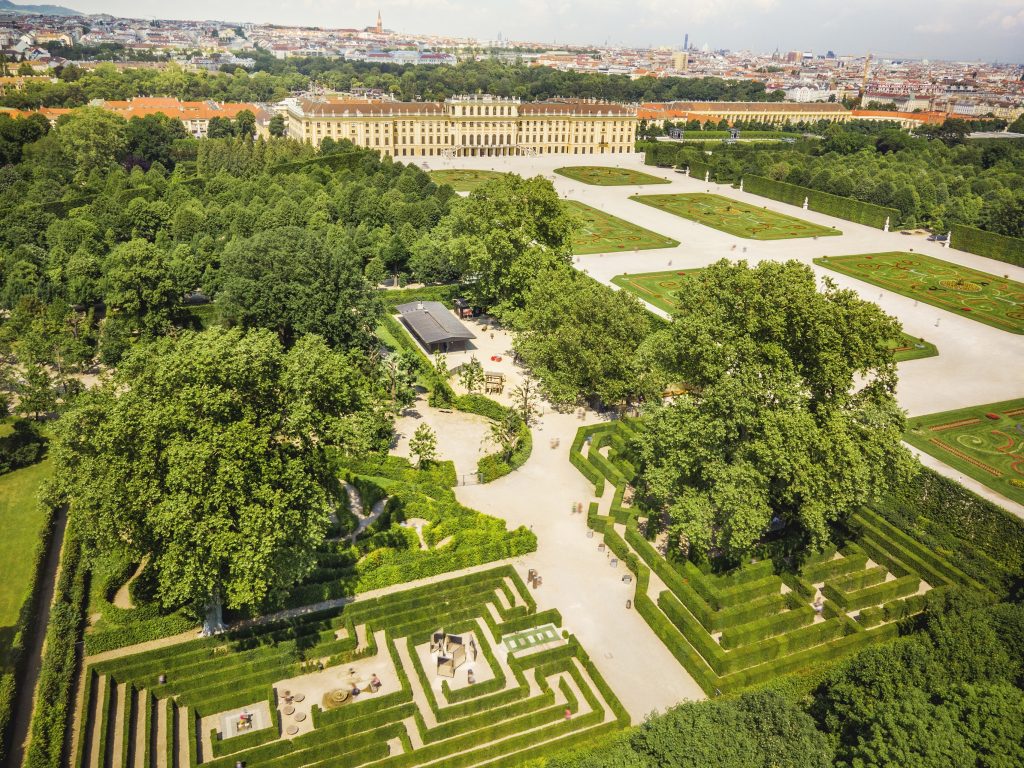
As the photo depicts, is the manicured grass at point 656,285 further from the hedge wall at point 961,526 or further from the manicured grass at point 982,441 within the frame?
the hedge wall at point 961,526

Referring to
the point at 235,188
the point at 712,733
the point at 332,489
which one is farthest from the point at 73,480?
the point at 235,188

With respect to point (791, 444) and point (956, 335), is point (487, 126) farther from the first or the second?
point (791, 444)

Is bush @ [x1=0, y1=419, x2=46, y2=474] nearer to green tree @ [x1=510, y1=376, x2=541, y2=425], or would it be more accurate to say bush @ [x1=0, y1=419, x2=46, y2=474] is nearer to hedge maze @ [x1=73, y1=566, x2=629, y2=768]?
hedge maze @ [x1=73, y1=566, x2=629, y2=768]

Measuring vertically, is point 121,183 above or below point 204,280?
above

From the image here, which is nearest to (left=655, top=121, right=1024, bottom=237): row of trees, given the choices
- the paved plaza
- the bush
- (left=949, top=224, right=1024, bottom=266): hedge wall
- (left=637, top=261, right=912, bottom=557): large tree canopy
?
(left=949, top=224, right=1024, bottom=266): hedge wall

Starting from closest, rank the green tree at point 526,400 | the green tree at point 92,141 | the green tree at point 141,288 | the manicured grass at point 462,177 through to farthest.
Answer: the green tree at point 526,400 < the green tree at point 141,288 < the green tree at point 92,141 < the manicured grass at point 462,177

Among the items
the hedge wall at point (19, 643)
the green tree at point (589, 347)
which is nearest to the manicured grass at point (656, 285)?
the green tree at point (589, 347)

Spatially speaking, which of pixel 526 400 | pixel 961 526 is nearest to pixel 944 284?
pixel 961 526
